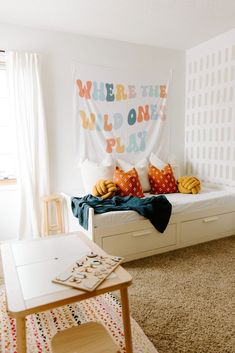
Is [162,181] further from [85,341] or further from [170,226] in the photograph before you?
[85,341]

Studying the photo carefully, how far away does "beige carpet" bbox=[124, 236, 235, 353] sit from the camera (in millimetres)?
1434

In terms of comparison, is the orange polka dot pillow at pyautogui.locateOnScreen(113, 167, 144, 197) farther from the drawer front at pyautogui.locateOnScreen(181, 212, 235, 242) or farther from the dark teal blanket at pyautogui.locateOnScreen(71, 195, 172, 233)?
the drawer front at pyautogui.locateOnScreen(181, 212, 235, 242)

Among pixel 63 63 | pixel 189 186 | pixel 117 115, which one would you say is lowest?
pixel 189 186

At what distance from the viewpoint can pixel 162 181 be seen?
304 centimetres

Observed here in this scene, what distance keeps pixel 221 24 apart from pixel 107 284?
2.84 m

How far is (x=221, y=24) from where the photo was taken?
8.96 ft

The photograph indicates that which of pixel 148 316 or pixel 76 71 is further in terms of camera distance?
pixel 76 71

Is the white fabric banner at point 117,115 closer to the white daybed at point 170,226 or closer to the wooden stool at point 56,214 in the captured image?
the wooden stool at point 56,214

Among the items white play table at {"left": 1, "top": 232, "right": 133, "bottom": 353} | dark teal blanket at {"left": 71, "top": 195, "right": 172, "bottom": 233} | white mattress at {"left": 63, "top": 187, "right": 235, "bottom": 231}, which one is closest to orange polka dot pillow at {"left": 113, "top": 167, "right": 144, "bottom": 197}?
dark teal blanket at {"left": 71, "top": 195, "right": 172, "bottom": 233}

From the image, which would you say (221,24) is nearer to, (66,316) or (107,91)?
(107,91)

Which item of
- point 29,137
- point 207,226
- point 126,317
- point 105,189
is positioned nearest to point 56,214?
point 105,189

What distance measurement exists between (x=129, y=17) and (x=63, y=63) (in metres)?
0.86

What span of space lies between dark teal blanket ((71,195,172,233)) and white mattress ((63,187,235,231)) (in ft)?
0.22


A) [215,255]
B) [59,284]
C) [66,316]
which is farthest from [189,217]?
[59,284]
